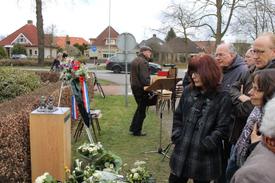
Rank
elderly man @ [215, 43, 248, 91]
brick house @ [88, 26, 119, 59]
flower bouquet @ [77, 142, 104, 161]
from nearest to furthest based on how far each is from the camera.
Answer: elderly man @ [215, 43, 248, 91], flower bouquet @ [77, 142, 104, 161], brick house @ [88, 26, 119, 59]

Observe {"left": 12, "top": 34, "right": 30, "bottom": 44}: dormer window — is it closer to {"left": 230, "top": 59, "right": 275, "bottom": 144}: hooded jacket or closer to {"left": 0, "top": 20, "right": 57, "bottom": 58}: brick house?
{"left": 0, "top": 20, "right": 57, "bottom": 58}: brick house

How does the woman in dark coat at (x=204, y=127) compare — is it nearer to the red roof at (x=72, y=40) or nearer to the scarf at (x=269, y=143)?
the scarf at (x=269, y=143)

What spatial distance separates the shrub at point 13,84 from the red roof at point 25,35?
66.5 m

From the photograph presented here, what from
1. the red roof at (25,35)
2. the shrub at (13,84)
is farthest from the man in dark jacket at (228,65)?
the red roof at (25,35)

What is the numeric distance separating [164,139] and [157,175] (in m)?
2.35

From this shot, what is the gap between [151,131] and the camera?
861cm

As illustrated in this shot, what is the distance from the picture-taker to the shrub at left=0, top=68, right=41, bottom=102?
11.4 m

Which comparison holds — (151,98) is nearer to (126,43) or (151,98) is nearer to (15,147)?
(15,147)

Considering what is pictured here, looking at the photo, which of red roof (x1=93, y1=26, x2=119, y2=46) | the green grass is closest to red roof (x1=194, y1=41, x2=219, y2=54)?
the green grass

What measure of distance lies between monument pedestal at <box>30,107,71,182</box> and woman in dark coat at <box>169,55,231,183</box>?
1579mm

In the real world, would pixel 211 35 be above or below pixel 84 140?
above

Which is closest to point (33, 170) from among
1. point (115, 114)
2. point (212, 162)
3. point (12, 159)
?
point (12, 159)

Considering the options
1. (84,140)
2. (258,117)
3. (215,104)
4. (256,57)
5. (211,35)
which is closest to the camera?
(258,117)

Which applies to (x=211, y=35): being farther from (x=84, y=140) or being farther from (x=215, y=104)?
(x=215, y=104)
